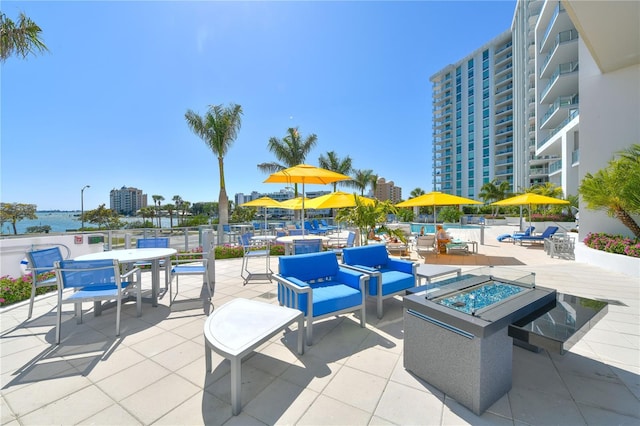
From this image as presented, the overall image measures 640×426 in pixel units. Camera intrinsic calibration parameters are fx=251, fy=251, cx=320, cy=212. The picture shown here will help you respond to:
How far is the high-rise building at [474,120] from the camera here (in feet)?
161

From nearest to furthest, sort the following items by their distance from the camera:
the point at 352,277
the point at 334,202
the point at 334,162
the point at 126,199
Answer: the point at 352,277 → the point at 334,202 → the point at 334,162 → the point at 126,199

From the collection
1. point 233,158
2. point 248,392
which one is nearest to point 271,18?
point 233,158

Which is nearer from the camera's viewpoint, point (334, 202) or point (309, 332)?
point (309, 332)

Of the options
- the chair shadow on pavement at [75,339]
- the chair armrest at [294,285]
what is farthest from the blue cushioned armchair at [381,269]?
the chair shadow on pavement at [75,339]

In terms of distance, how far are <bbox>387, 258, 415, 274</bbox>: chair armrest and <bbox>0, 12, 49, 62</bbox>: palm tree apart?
9602mm

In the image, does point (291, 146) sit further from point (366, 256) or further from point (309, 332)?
point (309, 332)

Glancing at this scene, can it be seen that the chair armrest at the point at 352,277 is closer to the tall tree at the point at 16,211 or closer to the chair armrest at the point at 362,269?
the chair armrest at the point at 362,269

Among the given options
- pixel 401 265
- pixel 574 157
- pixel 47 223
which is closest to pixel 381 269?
pixel 401 265

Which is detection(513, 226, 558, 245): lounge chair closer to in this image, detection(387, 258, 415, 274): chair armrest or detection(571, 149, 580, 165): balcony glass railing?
detection(571, 149, 580, 165): balcony glass railing

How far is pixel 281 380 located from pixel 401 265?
266 cm

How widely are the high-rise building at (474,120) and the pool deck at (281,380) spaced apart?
53.0 metres

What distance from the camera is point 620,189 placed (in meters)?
6.59

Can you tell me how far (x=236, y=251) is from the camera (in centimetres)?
876

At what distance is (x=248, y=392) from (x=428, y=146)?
7173 cm
